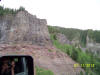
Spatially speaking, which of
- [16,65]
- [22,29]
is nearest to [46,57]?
[22,29]

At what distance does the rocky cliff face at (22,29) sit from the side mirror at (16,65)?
133 feet

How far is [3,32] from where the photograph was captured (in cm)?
4725

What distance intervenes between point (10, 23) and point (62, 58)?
17006mm

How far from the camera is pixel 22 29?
47094 mm

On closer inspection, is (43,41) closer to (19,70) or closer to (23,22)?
(23,22)

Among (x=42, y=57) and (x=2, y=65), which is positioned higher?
(x=2, y=65)

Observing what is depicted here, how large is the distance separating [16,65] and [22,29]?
43835 mm

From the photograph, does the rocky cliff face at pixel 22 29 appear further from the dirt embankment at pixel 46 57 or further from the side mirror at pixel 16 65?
the side mirror at pixel 16 65

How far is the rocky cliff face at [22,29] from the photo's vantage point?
45919 mm

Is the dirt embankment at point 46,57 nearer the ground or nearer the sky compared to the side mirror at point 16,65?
nearer the ground

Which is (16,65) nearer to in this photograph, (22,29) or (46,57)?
(46,57)

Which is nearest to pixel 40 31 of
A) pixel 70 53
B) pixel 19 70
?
pixel 70 53

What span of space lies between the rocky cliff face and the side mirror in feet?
133

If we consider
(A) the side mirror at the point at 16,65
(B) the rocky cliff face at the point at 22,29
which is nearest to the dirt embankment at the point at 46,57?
(B) the rocky cliff face at the point at 22,29
